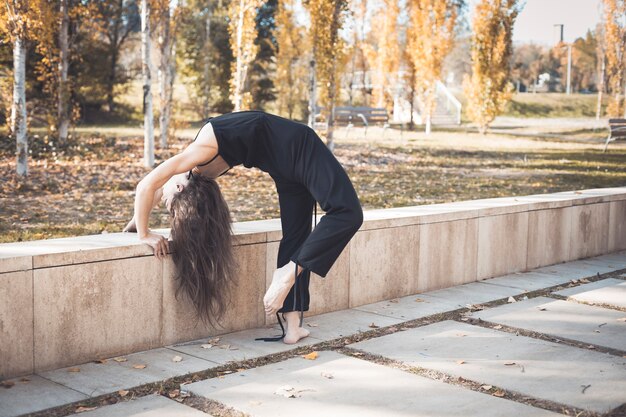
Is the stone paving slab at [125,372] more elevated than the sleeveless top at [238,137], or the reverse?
the sleeveless top at [238,137]

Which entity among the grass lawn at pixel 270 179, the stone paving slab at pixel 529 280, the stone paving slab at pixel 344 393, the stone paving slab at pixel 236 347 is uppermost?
the grass lawn at pixel 270 179

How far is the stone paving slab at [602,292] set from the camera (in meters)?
6.27

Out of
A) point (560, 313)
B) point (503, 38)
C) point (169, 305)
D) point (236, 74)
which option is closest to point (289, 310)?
point (169, 305)

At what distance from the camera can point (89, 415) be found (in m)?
3.47

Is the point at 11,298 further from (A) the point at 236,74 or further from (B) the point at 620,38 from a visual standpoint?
(B) the point at 620,38

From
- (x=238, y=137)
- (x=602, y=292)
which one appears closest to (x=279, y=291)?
(x=238, y=137)

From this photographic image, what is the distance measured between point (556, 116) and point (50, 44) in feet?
144

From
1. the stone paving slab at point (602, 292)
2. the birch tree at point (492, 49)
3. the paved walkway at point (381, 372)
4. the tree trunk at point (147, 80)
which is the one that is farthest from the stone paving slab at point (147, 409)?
the birch tree at point (492, 49)

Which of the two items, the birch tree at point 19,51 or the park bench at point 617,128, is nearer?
the birch tree at point 19,51

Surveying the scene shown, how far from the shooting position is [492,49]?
31641mm

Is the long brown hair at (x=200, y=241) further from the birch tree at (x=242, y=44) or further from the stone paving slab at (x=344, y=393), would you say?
the birch tree at (x=242, y=44)

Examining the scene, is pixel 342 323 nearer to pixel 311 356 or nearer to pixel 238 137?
pixel 311 356

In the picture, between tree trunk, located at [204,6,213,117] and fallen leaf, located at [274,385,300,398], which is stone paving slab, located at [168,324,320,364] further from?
tree trunk, located at [204,6,213,117]

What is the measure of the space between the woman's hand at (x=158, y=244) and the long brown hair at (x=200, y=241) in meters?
0.08
